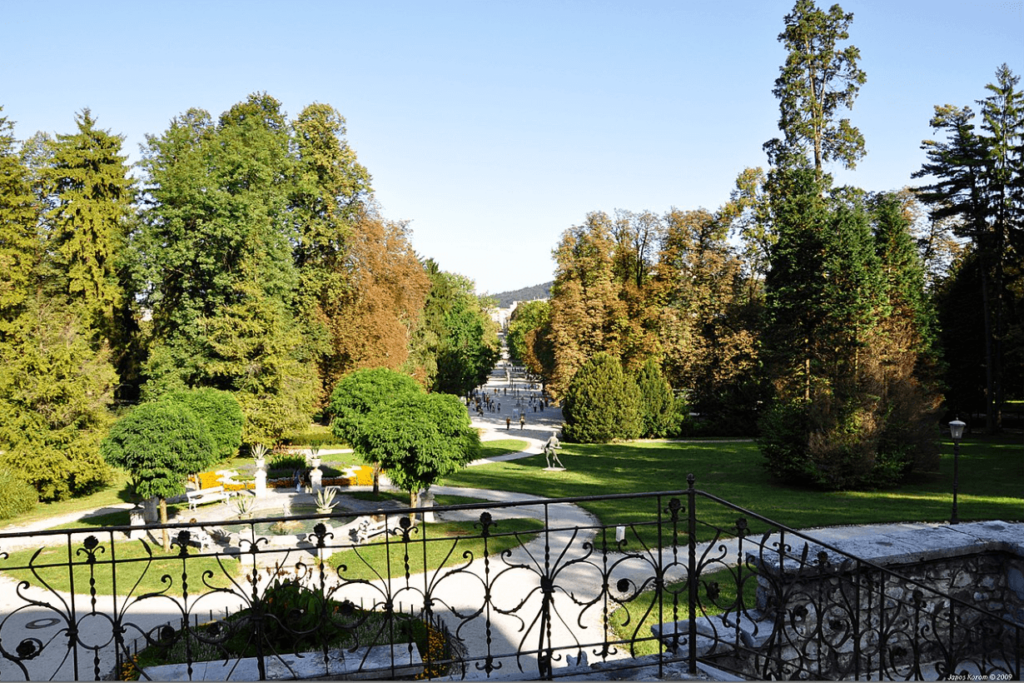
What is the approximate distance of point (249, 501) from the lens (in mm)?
19172

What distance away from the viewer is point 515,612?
735cm

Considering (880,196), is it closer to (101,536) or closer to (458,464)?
(458,464)

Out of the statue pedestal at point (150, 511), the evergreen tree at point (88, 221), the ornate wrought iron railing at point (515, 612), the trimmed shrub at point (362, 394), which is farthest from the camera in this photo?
the evergreen tree at point (88, 221)

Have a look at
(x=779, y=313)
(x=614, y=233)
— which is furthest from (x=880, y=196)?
(x=614, y=233)

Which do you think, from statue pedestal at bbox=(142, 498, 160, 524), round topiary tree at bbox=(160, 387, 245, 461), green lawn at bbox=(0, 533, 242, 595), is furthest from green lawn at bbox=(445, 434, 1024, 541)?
statue pedestal at bbox=(142, 498, 160, 524)

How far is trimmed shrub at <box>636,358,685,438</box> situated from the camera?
A: 1371 inches

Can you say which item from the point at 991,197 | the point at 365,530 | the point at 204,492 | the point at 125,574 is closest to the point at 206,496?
the point at 204,492

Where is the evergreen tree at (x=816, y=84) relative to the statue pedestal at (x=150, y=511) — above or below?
above

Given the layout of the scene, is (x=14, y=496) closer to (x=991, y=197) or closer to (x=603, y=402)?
(x=603, y=402)

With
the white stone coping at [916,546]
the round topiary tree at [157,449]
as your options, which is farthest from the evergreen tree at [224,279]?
the white stone coping at [916,546]

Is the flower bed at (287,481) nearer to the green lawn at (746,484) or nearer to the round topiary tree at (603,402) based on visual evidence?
the green lawn at (746,484)

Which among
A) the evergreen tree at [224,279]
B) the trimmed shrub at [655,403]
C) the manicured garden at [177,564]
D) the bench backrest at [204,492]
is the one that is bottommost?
the manicured garden at [177,564]

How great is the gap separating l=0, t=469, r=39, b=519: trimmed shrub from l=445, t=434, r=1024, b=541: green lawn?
12648 mm

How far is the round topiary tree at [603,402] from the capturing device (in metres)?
33.0
